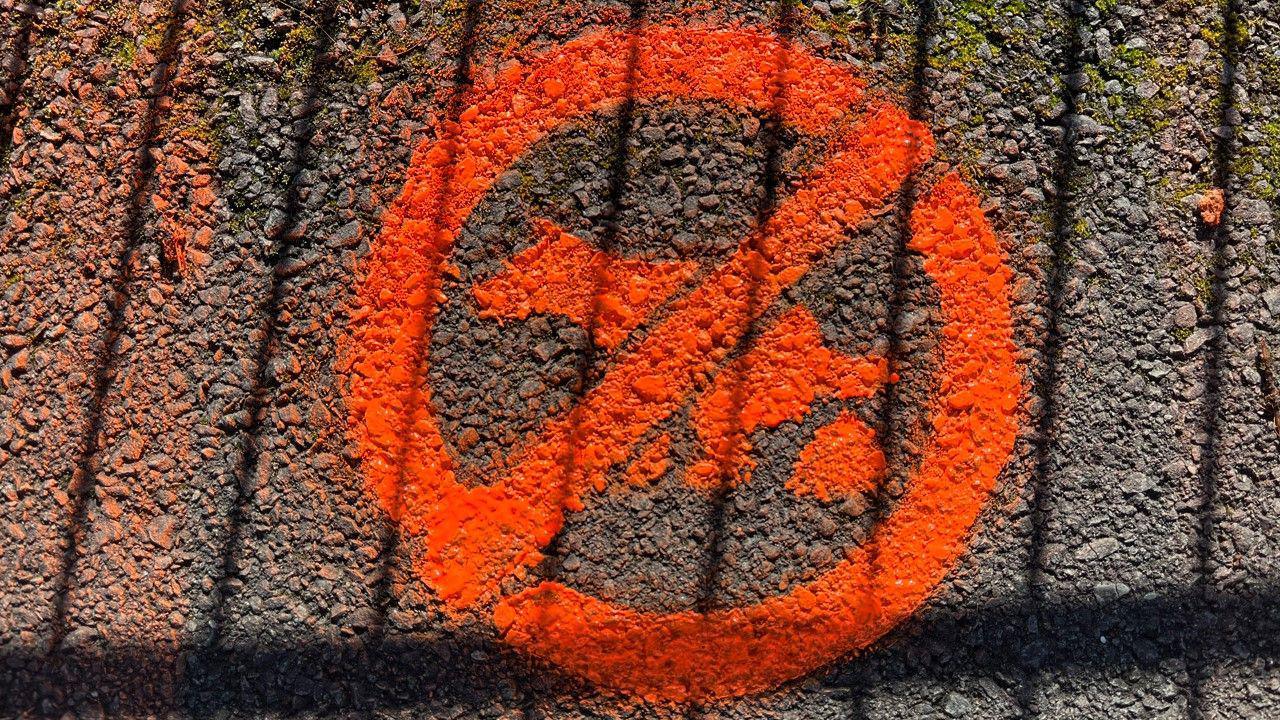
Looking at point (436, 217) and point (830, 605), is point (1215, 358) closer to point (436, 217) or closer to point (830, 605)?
point (830, 605)

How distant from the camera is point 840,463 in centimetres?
247

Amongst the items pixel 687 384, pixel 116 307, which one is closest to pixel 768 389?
pixel 687 384

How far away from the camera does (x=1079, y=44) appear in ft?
8.83

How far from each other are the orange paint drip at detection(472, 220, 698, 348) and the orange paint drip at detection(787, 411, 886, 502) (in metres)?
0.60

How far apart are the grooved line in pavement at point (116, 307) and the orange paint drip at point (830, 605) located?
4.14 feet

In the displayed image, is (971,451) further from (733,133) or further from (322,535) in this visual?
(322,535)

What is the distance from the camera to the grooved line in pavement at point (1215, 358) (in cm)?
246

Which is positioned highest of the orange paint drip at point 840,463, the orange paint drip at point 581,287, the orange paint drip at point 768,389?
the orange paint drip at point 581,287

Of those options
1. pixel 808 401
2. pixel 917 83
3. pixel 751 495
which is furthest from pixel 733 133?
pixel 751 495

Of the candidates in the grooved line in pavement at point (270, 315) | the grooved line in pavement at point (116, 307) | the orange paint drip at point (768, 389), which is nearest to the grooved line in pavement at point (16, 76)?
the grooved line in pavement at point (116, 307)

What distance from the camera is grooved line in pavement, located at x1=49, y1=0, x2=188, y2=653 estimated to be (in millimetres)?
2510

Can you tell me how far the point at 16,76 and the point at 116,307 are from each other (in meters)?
0.83

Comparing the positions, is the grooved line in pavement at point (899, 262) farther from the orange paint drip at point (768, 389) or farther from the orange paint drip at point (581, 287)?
the orange paint drip at point (581, 287)

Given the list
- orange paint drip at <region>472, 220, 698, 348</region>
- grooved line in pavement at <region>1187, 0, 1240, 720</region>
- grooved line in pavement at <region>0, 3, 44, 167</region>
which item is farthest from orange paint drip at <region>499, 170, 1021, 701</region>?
grooved line in pavement at <region>0, 3, 44, 167</region>
